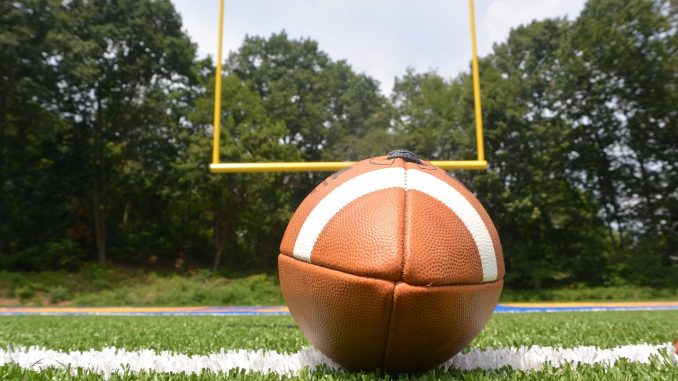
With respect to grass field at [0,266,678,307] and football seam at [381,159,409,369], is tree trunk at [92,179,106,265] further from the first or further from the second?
football seam at [381,159,409,369]

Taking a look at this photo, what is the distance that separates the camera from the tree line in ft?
56.4

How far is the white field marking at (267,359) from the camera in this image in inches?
89.0

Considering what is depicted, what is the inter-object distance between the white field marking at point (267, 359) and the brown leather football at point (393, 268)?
26 cm

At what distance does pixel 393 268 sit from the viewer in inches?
73.0

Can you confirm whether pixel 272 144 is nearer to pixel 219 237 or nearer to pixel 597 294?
pixel 219 237

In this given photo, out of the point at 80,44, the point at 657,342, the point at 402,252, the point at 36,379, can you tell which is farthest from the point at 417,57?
the point at 80,44

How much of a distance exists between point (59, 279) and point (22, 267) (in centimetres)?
262

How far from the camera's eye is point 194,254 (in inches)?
843

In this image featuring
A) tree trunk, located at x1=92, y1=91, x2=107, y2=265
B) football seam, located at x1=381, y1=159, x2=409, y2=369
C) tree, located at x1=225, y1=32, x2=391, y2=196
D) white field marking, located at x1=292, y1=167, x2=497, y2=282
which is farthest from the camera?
tree, located at x1=225, y1=32, x2=391, y2=196

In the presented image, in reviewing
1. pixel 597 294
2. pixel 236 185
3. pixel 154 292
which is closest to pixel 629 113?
pixel 597 294

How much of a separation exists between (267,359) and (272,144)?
1694 centimetres

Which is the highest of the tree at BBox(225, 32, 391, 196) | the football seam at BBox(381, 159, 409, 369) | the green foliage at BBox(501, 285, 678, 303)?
the tree at BBox(225, 32, 391, 196)

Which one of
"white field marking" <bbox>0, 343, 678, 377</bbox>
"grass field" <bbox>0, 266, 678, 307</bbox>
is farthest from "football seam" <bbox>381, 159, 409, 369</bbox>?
"grass field" <bbox>0, 266, 678, 307</bbox>

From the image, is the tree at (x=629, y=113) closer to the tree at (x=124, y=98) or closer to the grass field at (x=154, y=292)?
the grass field at (x=154, y=292)
